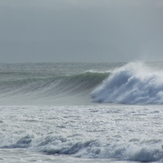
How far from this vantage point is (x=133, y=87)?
20.2m

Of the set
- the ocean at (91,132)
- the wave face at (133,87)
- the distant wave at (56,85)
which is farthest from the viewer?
the distant wave at (56,85)

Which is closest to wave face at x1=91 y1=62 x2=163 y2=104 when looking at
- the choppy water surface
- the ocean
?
the ocean

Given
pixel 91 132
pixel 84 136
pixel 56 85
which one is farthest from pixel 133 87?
pixel 84 136

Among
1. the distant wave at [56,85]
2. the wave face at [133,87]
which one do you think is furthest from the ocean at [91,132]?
the distant wave at [56,85]

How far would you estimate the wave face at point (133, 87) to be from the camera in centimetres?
1836

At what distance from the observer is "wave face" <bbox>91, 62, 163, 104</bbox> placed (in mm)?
18359

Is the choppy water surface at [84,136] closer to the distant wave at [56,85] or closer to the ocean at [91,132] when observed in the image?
the ocean at [91,132]

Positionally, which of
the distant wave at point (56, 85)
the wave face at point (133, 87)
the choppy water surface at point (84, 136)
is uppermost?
the distant wave at point (56, 85)

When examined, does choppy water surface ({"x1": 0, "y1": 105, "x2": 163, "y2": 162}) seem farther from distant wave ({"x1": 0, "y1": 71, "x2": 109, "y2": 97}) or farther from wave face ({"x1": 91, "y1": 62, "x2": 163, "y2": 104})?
distant wave ({"x1": 0, "y1": 71, "x2": 109, "y2": 97})

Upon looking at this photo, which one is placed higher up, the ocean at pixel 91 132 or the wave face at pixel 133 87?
the wave face at pixel 133 87

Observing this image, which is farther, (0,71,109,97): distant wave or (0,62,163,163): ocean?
(0,71,109,97): distant wave

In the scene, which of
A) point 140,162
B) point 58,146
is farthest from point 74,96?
point 140,162

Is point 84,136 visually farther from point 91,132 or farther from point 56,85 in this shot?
point 56,85

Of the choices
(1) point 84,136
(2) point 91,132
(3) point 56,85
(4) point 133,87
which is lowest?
(1) point 84,136
